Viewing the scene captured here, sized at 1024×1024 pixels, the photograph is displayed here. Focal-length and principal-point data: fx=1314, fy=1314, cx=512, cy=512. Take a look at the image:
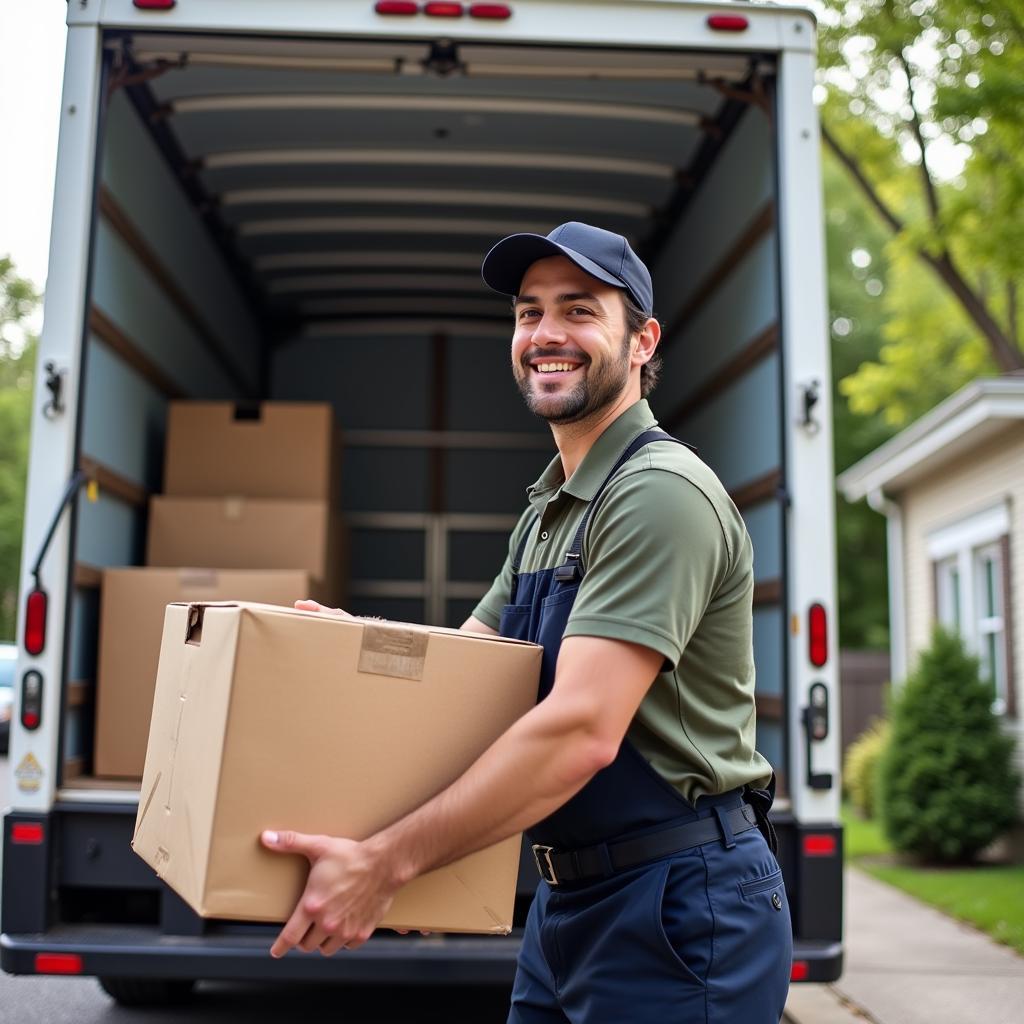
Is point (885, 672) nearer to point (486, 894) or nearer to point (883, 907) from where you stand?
point (883, 907)

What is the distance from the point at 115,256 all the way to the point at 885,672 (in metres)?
11.9

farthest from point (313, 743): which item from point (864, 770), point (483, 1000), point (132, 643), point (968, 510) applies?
point (864, 770)

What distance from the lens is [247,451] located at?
505cm

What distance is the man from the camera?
65.1 inches

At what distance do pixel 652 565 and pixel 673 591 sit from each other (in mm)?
43

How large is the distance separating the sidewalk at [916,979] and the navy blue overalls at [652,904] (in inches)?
124

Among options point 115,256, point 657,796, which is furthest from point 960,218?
point 657,796

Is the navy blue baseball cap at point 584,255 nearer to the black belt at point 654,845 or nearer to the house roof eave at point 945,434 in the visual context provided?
the black belt at point 654,845

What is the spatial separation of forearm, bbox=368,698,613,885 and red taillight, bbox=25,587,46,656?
213 centimetres

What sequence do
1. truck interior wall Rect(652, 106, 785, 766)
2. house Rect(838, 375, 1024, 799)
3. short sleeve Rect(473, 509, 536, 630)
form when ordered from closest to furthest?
short sleeve Rect(473, 509, 536, 630), truck interior wall Rect(652, 106, 785, 766), house Rect(838, 375, 1024, 799)

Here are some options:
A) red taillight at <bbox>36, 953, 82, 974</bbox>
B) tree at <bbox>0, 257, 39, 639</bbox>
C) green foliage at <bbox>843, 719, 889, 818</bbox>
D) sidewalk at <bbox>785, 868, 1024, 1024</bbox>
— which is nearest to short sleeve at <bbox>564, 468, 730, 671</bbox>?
red taillight at <bbox>36, 953, 82, 974</bbox>

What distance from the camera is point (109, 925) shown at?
3.64 meters

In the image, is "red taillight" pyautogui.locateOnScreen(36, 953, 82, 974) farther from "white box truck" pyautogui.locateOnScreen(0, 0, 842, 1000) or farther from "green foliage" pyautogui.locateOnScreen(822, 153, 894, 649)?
"green foliage" pyautogui.locateOnScreen(822, 153, 894, 649)

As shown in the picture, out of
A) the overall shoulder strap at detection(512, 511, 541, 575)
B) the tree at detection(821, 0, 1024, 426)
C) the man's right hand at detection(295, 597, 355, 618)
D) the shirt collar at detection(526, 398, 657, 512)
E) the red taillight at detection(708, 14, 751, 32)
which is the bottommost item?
the man's right hand at detection(295, 597, 355, 618)
